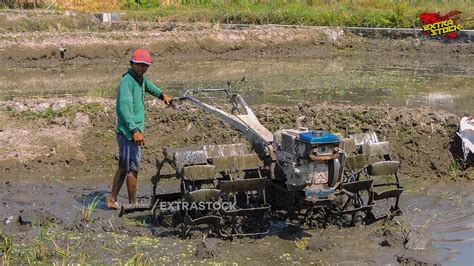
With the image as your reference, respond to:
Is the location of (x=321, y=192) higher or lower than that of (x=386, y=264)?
higher

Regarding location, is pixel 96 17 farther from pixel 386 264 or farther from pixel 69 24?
pixel 386 264

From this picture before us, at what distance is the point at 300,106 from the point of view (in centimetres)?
984

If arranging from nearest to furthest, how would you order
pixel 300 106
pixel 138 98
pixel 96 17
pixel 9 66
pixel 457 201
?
pixel 138 98 < pixel 457 201 < pixel 300 106 < pixel 9 66 < pixel 96 17

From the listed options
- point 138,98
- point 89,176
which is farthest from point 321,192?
point 89,176

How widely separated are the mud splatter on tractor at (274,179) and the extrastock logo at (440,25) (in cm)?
1396

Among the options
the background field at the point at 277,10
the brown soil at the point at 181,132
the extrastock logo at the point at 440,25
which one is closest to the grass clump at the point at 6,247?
the brown soil at the point at 181,132

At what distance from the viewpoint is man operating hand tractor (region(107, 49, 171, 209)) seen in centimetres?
699

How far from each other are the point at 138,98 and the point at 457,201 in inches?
140

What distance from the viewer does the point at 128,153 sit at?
283 inches

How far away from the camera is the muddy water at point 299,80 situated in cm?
1263

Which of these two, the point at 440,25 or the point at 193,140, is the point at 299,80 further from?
the point at 440,25

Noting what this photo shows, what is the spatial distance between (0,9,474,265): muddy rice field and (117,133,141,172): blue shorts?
19.3 inches

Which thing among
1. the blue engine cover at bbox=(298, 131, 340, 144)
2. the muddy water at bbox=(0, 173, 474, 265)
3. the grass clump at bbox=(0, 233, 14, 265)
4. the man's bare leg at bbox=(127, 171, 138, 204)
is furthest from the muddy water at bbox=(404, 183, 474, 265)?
the grass clump at bbox=(0, 233, 14, 265)

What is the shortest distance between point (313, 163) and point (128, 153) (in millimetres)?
2004
